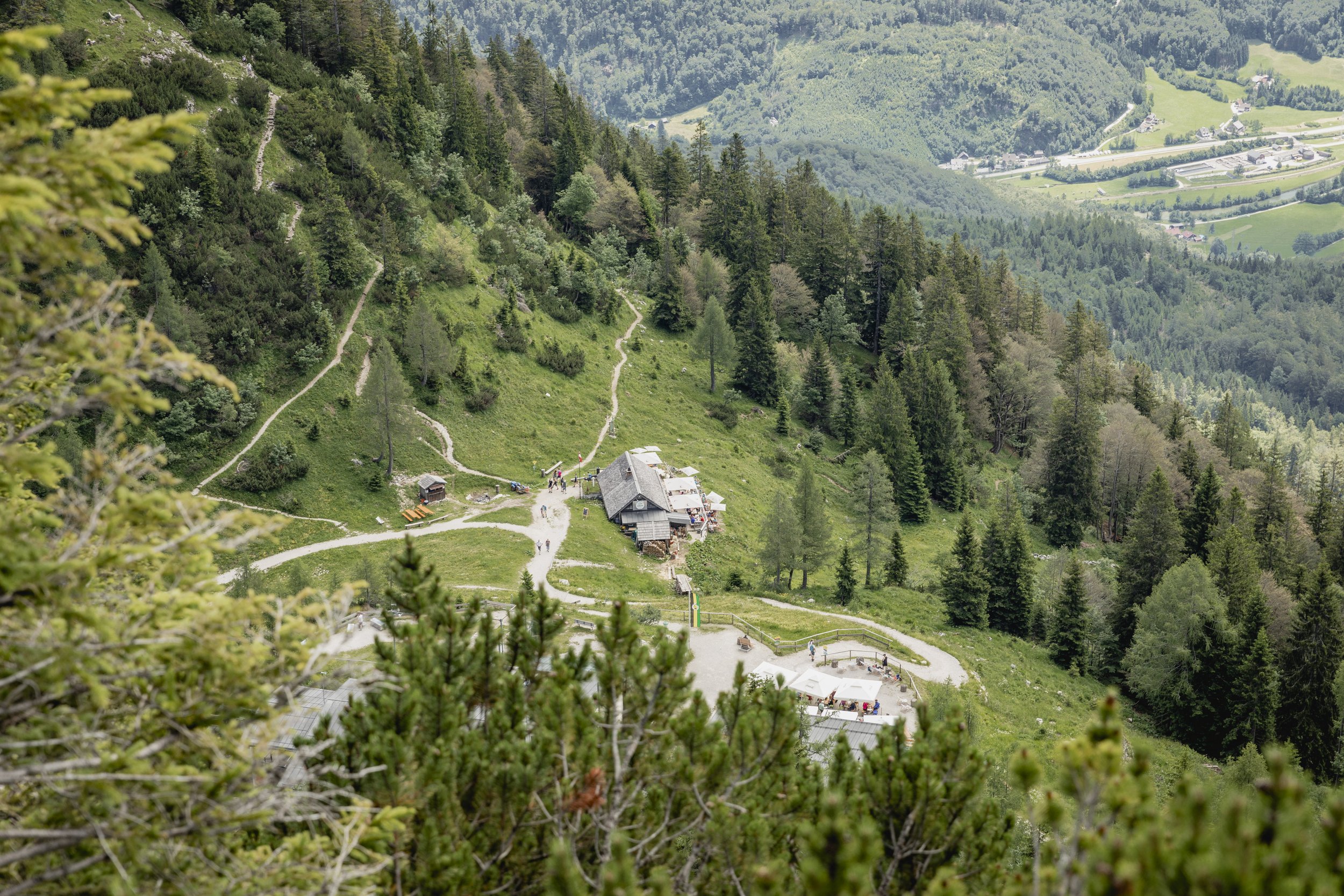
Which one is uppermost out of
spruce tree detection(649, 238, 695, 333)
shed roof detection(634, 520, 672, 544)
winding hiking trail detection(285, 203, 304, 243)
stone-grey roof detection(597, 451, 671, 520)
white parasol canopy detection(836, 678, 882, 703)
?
winding hiking trail detection(285, 203, 304, 243)

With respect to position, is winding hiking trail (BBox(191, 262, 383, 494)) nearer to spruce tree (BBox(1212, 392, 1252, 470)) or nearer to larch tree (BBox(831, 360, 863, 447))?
larch tree (BBox(831, 360, 863, 447))

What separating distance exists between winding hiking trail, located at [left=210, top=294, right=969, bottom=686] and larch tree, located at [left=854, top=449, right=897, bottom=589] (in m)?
10.8

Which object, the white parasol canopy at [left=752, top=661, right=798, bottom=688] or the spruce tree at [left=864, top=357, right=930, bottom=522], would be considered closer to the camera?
the white parasol canopy at [left=752, top=661, right=798, bottom=688]

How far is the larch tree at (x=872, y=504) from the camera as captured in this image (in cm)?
5919

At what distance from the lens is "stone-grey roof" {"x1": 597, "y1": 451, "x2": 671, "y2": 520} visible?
55719 millimetres

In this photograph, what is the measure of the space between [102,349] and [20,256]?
139cm

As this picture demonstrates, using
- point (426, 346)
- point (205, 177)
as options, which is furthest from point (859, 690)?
point (205, 177)

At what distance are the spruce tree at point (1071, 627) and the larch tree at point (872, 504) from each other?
489 inches

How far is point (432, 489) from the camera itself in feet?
180

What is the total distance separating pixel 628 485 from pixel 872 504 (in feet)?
57.7

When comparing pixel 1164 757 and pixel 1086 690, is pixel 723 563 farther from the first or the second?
pixel 1164 757

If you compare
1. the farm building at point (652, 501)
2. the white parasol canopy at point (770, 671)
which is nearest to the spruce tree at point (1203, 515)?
the farm building at point (652, 501)

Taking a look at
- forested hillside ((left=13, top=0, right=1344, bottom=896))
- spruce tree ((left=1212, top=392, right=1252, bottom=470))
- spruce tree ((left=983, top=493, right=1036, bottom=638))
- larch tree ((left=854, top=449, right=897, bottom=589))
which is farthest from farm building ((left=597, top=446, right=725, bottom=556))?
spruce tree ((left=1212, top=392, right=1252, bottom=470))

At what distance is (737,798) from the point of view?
1255 centimetres
